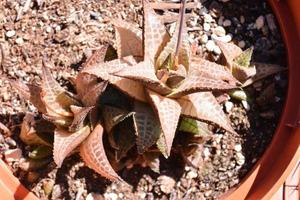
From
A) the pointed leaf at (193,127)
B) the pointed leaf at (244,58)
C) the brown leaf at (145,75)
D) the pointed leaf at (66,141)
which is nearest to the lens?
the brown leaf at (145,75)

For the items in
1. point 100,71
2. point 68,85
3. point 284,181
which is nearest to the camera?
point 100,71

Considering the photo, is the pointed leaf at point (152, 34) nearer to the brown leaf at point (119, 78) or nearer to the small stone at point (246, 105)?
the brown leaf at point (119, 78)

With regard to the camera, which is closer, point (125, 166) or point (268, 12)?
point (125, 166)

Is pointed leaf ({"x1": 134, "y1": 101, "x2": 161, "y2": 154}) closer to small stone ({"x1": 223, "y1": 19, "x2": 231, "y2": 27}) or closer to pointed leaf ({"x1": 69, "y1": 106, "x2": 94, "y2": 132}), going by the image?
pointed leaf ({"x1": 69, "y1": 106, "x2": 94, "y2": 132})

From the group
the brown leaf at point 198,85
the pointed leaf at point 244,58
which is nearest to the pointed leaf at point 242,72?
the pointed leaf at point 244,58

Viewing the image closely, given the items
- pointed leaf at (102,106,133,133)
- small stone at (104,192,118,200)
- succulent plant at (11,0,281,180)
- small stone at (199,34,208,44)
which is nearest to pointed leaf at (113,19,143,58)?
succulent plant at (11,0,281,180)

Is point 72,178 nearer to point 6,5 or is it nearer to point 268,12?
point 6,5

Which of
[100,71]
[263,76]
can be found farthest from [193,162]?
[100,71]

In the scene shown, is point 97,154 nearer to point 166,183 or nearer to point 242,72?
point 166,183

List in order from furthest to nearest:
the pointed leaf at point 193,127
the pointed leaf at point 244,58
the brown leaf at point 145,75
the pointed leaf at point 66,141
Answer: the pointed leaf at point 244,58, the pointed leaf at point 193,127, the pointed leaf at point 66,141, the brown leaf at point 145,75
